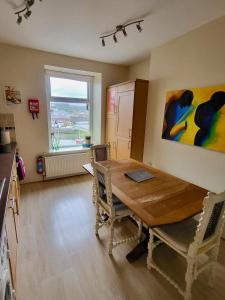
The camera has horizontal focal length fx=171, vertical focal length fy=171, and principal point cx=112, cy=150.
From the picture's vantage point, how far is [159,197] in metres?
1.56

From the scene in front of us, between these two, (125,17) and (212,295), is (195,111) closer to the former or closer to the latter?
(125,17)

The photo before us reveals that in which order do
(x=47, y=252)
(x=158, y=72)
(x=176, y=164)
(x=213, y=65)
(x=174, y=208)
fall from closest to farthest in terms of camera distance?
(x=174, y=208) → (x=47, y=252) → (x=213, y=65) → (x=176, y=164) → (x=158, y=72)

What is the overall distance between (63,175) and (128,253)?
2311mm

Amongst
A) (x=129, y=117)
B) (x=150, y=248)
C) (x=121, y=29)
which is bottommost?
(x=150, y=248)

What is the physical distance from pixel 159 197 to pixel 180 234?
1.10 feet

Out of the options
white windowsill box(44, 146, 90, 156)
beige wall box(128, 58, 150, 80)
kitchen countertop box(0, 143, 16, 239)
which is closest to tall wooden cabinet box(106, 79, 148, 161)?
beige wall box(128, 58, 150, 80)

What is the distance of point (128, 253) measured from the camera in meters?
1.84

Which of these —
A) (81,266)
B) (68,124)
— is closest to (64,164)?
(68,124)

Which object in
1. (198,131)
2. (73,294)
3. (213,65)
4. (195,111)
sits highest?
(213,65)

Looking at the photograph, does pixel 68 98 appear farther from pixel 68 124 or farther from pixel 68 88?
pixel 68 124

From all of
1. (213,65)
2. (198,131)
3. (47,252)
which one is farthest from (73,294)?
(213,65)

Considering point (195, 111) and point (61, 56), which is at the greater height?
point (61, 56)

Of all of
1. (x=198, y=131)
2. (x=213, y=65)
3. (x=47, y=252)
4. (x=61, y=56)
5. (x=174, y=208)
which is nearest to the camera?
(x=174, y=208)

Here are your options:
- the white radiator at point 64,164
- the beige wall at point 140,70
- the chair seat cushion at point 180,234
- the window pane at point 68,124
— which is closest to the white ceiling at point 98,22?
the beige wall at point 140,70
